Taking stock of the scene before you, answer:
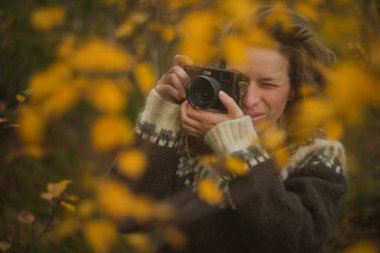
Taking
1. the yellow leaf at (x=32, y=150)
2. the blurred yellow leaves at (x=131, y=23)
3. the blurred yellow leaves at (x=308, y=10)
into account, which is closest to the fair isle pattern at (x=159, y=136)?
the blurred yellow leaves at (x=308, y=10)

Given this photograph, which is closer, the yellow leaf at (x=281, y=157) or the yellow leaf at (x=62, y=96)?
the yellow leaf at (x=62, y=96)

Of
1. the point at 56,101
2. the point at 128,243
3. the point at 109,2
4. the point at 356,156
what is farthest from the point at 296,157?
the point at 109,2

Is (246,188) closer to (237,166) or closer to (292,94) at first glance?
(237,166)

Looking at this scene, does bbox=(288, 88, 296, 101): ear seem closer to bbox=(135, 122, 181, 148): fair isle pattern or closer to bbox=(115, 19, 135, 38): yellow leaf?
bbox=(135, 122, 181, 148): fair isle pattern

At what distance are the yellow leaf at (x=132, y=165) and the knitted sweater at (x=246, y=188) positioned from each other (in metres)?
0.03

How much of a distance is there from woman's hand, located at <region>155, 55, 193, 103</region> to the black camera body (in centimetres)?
7

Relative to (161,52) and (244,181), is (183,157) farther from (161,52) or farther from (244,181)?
(161,52)

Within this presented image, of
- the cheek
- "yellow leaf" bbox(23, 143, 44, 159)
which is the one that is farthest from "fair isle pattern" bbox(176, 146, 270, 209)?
"yellow leaf" bbox(23, 143, 44, 159)

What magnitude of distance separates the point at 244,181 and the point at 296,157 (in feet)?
0.87

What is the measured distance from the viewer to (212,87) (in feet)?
4.57

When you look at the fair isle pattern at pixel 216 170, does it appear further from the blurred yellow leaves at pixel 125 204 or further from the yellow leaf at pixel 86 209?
the yellow leaf at pixel 86 209

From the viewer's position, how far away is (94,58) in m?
1.14

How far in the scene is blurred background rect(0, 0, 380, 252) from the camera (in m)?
1.77

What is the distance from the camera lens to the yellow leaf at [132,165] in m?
1.54
